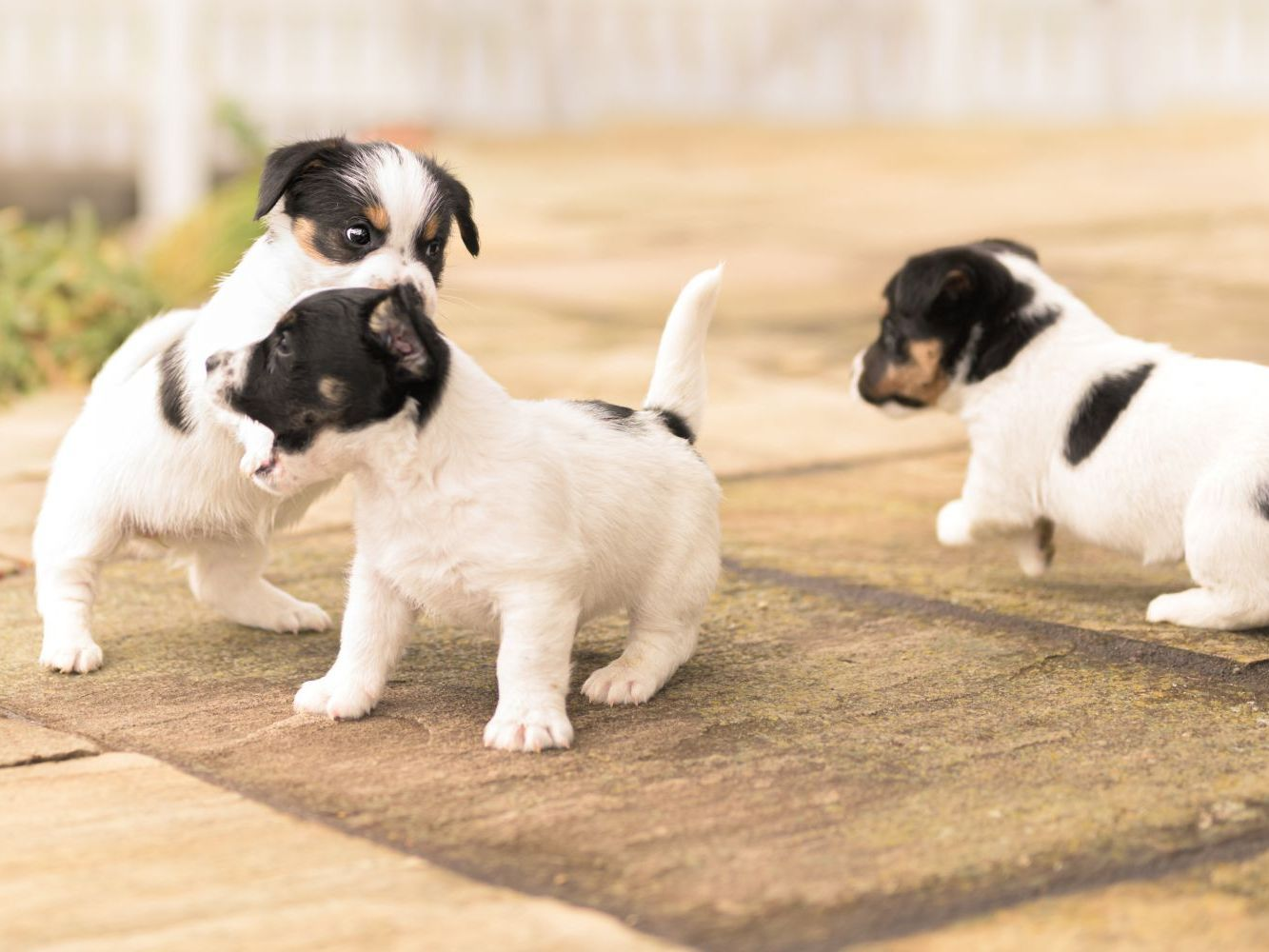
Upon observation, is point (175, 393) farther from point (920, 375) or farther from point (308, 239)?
point (920, 375)

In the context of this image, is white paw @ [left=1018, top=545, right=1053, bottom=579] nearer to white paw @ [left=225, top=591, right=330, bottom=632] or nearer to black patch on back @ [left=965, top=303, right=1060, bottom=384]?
black patch on back @ [left=965, top=303, right=1060, bottom=384]

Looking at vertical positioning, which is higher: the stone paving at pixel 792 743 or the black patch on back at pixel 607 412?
the black patch on back at pixel 607 412

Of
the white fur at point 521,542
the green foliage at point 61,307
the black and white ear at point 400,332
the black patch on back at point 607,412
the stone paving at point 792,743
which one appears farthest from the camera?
the green foliage at point 61,307

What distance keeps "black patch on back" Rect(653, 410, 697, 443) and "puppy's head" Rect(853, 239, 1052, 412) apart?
3.12ft

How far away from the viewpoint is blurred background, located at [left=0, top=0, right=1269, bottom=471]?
797 centimetres

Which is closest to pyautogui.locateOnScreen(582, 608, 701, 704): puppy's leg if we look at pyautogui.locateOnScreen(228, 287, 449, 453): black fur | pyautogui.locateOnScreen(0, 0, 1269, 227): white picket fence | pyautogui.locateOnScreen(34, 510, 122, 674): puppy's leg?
pyautogui.locateOnScreen(228, 287, 449, 453): black fur

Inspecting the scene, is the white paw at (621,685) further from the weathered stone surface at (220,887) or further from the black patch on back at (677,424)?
the weathered stone surface at (220,887)

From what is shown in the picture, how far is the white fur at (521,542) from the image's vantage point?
10.6ft

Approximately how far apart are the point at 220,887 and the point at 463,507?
94 centimetres

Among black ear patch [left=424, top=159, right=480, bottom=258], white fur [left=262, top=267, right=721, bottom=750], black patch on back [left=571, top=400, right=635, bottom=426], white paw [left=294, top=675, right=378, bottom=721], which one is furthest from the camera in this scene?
black ear patch [left=424, top=159, right=480, bottom=258]

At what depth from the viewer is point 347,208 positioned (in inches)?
149

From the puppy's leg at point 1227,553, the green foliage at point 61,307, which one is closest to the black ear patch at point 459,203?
the puppy's leg at point 1227,553

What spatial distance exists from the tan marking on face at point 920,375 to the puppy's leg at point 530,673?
5.46 feet

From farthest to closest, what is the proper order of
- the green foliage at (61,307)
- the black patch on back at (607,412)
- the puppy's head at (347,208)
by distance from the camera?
the green foliage at (61,307) → the puppy's head at (347,208) → the black patch on back at (607,412)
